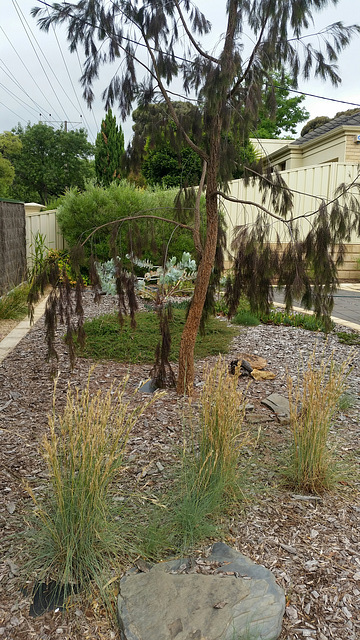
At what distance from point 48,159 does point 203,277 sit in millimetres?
34002

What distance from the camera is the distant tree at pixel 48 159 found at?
3431 centimetres

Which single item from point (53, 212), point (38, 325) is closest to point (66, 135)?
point (53, 212)

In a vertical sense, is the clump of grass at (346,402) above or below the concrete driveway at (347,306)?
above

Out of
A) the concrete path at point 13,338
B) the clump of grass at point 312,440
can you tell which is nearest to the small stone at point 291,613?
the clump of grass at point 312,440

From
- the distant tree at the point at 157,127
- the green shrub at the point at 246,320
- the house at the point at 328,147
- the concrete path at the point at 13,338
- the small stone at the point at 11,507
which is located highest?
the house at the point at 328,147

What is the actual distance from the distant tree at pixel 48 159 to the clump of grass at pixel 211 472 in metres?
34.2

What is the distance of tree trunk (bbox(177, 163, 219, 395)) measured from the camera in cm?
354

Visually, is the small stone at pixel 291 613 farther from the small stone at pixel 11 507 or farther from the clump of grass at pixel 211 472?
the small stone at pixel 11 507

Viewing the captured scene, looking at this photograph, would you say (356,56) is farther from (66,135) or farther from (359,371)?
(66,135)

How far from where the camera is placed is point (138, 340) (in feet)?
17.1

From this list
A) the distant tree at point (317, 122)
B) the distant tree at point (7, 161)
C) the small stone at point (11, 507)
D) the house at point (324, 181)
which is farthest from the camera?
the distant tree at point (7, 161)

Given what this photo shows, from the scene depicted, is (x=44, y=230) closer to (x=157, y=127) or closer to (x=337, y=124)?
(x=157, y=127)

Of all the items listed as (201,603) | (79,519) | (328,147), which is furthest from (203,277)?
(328,147)

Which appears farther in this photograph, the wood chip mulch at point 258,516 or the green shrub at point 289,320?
the green shrub at point 289,320
